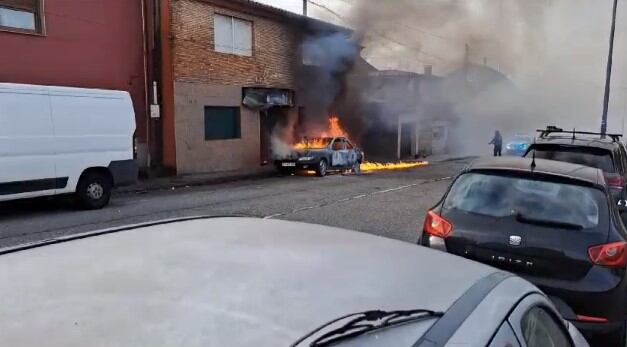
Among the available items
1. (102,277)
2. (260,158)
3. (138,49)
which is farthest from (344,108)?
(102,277)

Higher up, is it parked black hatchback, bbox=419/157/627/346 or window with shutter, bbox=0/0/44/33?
window with shutter, bbox=0/0/44/33

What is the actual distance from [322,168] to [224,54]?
5.15 meters

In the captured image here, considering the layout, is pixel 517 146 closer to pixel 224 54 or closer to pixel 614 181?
pixel 224 54

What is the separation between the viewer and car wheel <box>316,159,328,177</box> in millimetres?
16603

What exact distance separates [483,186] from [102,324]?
11.6ft

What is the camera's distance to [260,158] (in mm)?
19266

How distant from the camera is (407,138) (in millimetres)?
28703

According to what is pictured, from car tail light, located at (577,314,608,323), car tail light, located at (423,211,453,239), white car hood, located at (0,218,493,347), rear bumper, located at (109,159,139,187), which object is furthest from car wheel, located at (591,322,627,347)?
rear bumper, located at (109,159,139,187)

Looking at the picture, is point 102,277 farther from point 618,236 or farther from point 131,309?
point 618,236

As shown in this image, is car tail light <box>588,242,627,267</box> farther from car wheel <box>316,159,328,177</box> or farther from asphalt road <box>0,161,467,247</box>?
car wheel <box>316,159,328,177</box>

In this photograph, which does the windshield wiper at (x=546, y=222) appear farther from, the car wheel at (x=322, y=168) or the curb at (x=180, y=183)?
the car wheel at (x=322, y=168)

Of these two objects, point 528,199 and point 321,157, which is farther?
point 321,157

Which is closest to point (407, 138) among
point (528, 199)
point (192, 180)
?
point (192, 180)

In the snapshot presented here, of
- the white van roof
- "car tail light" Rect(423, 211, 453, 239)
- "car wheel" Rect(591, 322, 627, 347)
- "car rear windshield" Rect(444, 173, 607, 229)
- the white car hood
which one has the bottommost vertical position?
"car wheel" Rect(591, 322, 627, 347)
